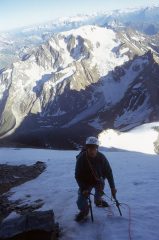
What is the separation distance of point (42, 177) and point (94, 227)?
15.0 m

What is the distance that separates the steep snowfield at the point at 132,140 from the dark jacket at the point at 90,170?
85.3 metres

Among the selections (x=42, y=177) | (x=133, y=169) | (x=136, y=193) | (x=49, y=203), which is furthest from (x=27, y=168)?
(x=136, y=193)

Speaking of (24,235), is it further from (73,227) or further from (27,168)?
(27,168)

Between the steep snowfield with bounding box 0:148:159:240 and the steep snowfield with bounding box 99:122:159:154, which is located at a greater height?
the steep snowfield with bounding box 99:122:159:154

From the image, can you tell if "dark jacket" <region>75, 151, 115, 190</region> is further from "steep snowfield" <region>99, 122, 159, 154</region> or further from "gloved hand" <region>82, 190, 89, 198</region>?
"steep snowfield" <region>99, 122, 159, 154</region>

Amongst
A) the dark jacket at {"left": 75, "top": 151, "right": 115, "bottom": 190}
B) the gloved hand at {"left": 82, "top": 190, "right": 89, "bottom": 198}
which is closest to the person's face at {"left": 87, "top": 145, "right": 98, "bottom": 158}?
the dark jacket at {"left": 75, "top": 151, "right": 115, "bottom": 190}

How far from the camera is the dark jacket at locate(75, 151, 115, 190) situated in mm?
13055

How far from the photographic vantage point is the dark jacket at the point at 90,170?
514 inches

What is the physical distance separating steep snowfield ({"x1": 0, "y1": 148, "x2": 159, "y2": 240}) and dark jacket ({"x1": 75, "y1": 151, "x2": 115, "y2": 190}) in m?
1.38

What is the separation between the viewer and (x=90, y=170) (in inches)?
518

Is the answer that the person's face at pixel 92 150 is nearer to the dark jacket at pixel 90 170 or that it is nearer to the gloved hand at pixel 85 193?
the dark jacket at pixel 90 170

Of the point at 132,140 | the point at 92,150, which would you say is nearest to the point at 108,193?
the point at 92,150

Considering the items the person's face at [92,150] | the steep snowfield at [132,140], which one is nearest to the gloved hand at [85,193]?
the person's face at [92,150]

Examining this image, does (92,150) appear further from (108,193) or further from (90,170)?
(108,193)
